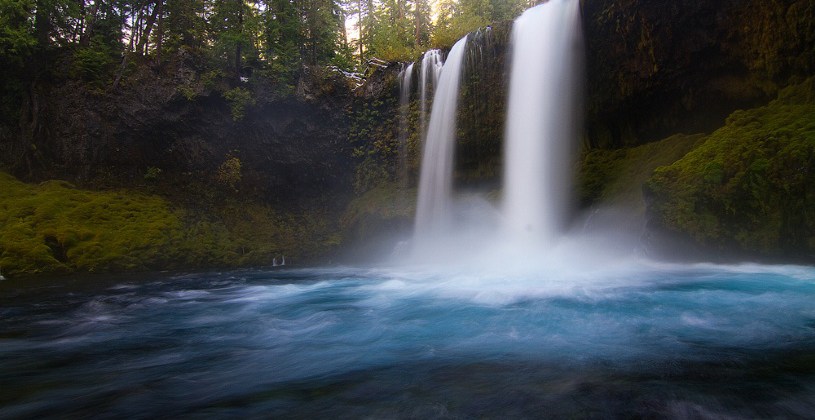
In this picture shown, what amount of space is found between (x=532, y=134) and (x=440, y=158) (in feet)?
10.9

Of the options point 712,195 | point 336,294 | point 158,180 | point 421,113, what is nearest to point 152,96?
point 158,180

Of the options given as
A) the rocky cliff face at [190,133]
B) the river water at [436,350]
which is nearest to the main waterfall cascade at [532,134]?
the river water at [436,350]

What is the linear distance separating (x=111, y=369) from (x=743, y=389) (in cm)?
545

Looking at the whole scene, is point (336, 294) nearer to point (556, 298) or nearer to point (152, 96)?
point (556, 298)

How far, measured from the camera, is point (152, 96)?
16.1 meters

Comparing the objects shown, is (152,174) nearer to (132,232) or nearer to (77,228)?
(132,232)

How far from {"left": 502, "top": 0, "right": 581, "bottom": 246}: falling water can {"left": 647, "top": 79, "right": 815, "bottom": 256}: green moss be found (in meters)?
3.26

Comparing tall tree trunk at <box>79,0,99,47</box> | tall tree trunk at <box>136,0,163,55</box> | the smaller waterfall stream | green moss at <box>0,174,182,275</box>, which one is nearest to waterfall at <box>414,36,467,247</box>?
the smaller waterfall stream

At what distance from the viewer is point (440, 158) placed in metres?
15.2

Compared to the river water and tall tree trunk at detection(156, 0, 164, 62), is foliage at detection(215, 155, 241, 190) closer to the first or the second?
tall tree trunk at detection(156, 0, 164, 62)

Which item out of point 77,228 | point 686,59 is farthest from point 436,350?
point 77,228

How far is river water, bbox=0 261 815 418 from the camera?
3229 mm

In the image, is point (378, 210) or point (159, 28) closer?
point (378, 210)

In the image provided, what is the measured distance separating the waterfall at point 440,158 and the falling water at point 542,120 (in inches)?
80.5
